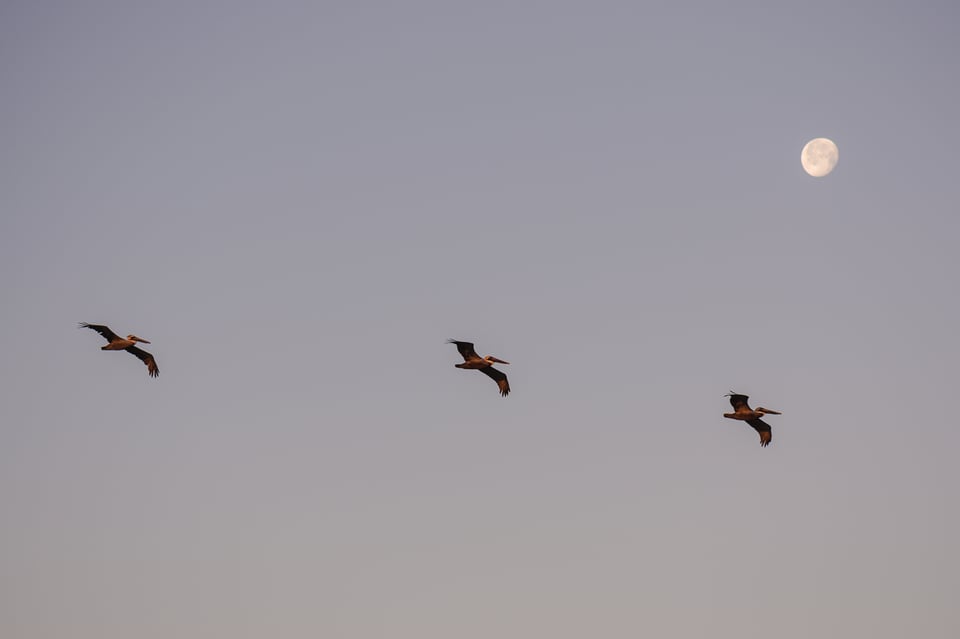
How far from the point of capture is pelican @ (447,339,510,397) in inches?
2655

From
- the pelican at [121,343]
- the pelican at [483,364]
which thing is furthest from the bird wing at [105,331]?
the pelican at [483,364]

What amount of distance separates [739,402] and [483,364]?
475 inches

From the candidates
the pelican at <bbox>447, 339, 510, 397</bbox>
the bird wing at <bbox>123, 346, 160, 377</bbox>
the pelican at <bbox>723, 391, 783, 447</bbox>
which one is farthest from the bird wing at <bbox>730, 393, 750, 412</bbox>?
the bird wing at <bbox>123, 346, 160, 377</bbox>

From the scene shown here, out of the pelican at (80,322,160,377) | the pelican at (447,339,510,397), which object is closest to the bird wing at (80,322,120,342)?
the pelican at (80,322,160,377)

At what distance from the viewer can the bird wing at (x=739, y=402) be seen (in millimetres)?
68081

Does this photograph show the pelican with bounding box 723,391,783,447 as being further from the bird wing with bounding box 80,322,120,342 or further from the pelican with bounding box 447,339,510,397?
the bird wing with bounding box 80,322,120,342

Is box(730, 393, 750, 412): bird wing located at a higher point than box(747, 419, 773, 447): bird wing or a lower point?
higher

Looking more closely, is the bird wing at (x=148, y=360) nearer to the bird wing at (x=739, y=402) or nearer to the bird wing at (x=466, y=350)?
the bird wing at (x=466, y=350)

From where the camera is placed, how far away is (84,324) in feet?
216

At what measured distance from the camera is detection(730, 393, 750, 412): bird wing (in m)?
68.1

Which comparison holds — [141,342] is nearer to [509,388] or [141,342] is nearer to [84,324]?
[84,324]

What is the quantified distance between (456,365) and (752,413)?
14.1 meters

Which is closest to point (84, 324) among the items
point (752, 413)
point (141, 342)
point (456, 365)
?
point (141, 342)

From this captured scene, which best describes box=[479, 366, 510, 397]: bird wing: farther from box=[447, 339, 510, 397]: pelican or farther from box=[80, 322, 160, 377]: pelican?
box=[80, 322, 160, 377]: pelican
